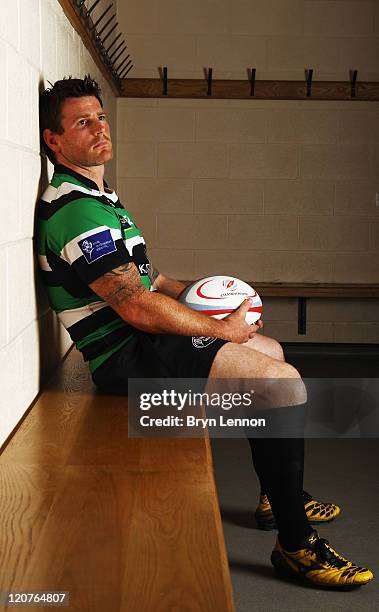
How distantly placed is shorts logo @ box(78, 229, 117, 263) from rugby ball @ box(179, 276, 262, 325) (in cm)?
50

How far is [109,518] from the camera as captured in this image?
1579 mm

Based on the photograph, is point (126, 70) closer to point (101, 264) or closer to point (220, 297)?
point (220, 297)

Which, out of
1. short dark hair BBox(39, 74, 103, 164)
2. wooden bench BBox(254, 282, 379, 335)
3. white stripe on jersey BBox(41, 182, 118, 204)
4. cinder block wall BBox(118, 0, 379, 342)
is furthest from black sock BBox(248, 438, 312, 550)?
cinder block wall BBox(118, 0, 379, 342)

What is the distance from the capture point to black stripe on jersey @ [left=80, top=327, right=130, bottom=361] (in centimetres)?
251

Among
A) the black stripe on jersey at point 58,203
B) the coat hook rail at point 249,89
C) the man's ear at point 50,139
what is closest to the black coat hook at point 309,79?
the coat hook rail at point 249,89

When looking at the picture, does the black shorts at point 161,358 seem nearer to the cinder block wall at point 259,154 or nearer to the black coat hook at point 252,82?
the cinder block wall at point 259,154

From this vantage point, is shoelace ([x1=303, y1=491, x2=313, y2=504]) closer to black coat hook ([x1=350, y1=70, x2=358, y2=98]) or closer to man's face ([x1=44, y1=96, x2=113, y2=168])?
man's face ([x1=44, y1=96, x2=113, y2=168])

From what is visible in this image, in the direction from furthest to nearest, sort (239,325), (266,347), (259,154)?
1. (259,154)
2. (266,347)
3. (239,325)

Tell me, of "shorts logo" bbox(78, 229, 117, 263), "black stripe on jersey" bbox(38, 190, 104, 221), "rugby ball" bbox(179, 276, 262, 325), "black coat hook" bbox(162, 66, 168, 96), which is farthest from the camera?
"black coat hook" bbox(162, 66, 168, 96)

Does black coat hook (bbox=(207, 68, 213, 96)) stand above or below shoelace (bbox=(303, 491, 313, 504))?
above

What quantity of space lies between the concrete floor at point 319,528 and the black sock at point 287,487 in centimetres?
17

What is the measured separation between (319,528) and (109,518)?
1521 millimetres

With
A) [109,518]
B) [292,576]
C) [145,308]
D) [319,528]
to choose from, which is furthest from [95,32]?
[109,518]

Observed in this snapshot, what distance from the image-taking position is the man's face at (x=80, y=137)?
2604 mm
